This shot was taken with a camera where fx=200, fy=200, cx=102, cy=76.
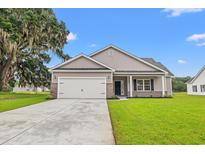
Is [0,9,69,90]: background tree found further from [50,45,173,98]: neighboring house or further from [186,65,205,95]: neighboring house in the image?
[186,65,205,95]: neighboring house

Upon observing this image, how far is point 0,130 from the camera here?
4863 mm

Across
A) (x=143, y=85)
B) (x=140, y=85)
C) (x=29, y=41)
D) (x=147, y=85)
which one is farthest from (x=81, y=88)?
(x=29, y=41)

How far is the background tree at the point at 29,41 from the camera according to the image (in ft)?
54.1

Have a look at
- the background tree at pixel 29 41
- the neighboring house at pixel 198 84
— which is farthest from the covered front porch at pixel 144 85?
the neighboring house at pixel 198 84

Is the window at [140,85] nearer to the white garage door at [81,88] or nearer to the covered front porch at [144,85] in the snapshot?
the covered front porch at [144,85]

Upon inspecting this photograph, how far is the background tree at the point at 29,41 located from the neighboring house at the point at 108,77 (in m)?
4.26

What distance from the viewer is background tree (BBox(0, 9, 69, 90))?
54.1 feet

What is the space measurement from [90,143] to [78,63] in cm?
1451

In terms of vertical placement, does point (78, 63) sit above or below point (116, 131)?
above

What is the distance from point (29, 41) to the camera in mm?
19328

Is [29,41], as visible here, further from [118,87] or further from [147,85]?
[147,85]
